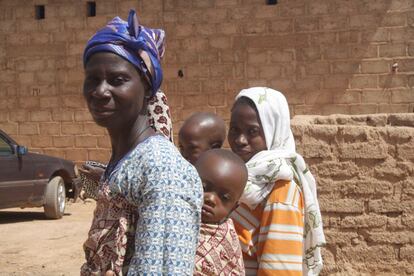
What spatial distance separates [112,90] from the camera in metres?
1.73

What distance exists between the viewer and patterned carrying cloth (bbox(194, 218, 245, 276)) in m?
1.86

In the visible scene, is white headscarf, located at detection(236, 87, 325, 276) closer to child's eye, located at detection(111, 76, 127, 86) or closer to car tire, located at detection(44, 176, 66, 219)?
child's eye, located at detection(111, 76, 127, 86)

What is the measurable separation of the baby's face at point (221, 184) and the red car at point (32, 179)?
6877 mm

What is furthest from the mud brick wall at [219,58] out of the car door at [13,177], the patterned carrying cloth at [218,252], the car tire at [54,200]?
the patterned carrying cloth at [218,252]

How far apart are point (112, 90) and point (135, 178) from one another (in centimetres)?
26

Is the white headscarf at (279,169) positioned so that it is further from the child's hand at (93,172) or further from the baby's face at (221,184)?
the child's hand at (93,172)

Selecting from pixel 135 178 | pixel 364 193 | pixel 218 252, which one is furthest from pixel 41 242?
pixel 135 178

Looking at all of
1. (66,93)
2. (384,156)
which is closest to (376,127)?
(384,156)

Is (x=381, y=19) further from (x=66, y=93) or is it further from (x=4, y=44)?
(x=4, y=44)

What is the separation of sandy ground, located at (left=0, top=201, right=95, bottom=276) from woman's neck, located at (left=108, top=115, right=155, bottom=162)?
450cm

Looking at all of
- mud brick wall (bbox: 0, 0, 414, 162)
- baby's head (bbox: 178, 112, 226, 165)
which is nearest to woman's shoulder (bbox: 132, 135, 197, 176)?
baby's head (bbox: 178, 112, 226, 165)

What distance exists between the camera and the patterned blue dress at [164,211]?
1531 millimetres

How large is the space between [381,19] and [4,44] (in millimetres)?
6310

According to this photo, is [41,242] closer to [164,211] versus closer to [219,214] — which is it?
[219,214]
